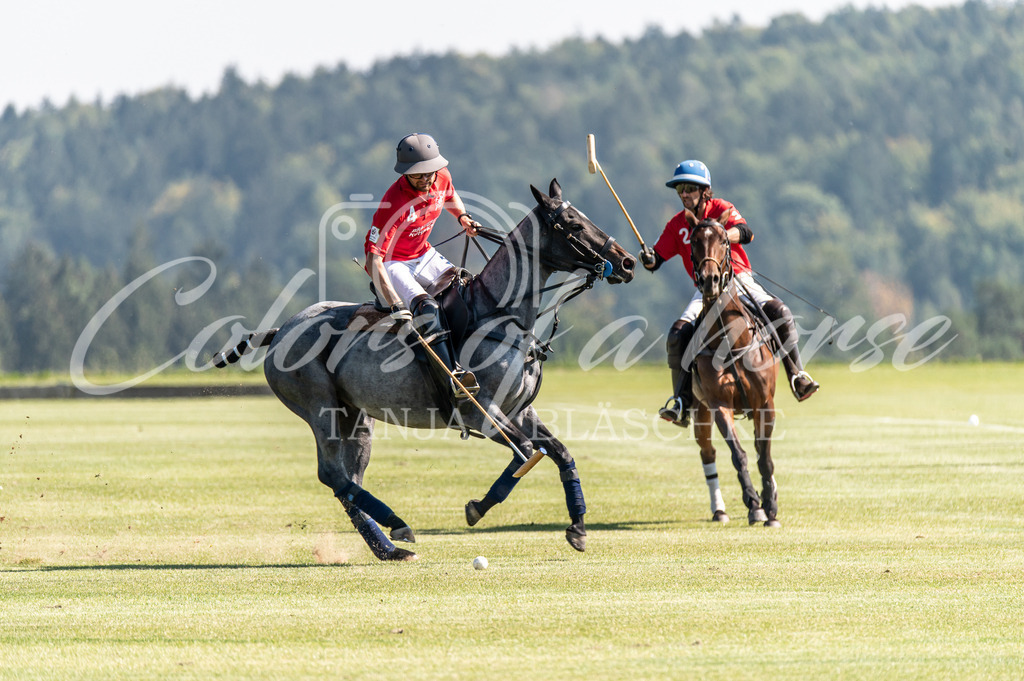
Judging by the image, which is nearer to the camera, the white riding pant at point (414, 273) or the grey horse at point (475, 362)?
the grey horse at point (475, 362)

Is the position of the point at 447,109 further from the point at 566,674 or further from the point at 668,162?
the point at 566,674

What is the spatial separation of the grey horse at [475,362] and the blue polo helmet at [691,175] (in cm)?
221

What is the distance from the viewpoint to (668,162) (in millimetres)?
158375

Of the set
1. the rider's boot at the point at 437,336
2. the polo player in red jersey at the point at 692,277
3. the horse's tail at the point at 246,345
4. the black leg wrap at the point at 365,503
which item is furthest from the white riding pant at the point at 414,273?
the polo player in red jersey at the point at 692,277

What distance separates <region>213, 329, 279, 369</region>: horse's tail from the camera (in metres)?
11.6

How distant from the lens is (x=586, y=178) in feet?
482

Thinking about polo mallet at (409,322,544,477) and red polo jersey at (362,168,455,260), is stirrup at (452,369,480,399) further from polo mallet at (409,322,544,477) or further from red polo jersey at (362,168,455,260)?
red polo jersey at (362,168,455,260)

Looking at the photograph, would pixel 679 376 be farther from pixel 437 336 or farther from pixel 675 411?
pixel 437 336

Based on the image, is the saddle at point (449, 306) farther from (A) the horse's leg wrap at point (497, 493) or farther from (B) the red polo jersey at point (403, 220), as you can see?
(A) the horse's leg wrap at point (497, 493)

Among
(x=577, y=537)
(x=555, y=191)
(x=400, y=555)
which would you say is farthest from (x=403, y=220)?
(x=577, y=537)

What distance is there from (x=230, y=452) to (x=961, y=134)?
145548mm

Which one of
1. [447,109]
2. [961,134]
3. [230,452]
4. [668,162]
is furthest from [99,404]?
[447,109]

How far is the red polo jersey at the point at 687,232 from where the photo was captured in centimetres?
1296

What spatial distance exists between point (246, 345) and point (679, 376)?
13.3 feet
